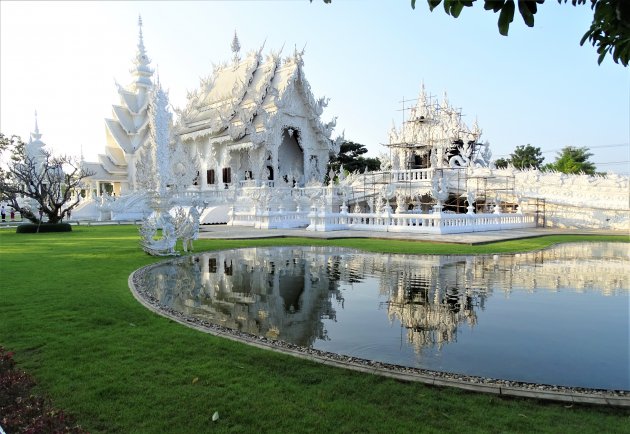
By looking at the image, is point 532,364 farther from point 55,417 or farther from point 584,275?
point 584,275

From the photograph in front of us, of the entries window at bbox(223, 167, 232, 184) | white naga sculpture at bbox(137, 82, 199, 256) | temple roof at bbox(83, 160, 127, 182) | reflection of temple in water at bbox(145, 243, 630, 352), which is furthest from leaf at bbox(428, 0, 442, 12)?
temple roof at bbox(83, 160, 127, 182)

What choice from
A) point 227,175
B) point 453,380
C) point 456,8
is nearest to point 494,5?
Answer: point 456,8

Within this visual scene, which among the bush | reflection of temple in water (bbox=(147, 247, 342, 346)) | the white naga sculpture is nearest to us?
reflection of temple in water (bbox=(147, 247, 342, 346))

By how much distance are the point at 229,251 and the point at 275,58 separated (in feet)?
69.3

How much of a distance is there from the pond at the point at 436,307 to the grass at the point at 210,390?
0.74 meters

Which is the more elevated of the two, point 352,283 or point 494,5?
point 494,5

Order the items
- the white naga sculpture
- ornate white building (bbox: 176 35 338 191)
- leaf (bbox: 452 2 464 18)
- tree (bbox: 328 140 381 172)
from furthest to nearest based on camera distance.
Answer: tree (bbox: 328 140 381 172), ornate white building (bbox: 176 35 338 191), the white naga sculpture, leaf (bbox: 452 2 464 18)

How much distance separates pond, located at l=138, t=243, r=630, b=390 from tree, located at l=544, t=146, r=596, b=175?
40.7m

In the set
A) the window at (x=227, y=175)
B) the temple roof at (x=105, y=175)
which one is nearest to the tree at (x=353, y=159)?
the window at (x=227, y=175)

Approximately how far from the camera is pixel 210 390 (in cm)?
350

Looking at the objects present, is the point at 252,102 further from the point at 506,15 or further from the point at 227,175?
the point at 506,15

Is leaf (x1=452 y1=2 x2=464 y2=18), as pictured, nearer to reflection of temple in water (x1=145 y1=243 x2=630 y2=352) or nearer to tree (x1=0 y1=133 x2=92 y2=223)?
reflection of temple in water (x1=145 y1=243 x2=630 y2=352)

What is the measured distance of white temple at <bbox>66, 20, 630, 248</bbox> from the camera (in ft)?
71.2

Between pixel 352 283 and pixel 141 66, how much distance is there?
40411 millimetres
